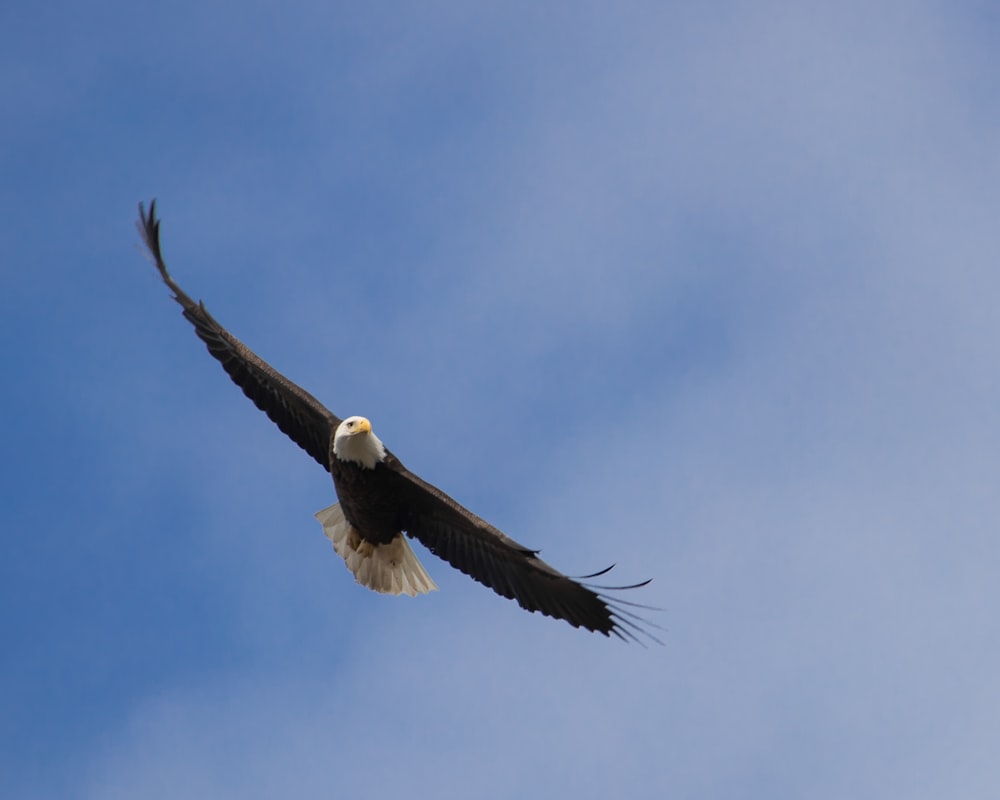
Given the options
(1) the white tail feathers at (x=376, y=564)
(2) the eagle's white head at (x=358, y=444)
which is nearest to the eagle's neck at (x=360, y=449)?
(2) the eagle's white head at (x=358, y=444)

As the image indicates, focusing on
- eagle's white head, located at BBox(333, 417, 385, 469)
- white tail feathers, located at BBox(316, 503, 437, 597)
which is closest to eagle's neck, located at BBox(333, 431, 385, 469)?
eagle's white head, located at BBox(333, 417, 385, 469)

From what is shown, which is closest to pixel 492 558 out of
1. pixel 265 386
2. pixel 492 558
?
pixel 492 558

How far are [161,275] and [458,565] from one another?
321 centimetres

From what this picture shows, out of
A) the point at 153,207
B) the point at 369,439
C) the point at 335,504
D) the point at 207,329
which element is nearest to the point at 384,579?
the point at 335,504

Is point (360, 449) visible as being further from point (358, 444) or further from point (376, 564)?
point (376, 564)

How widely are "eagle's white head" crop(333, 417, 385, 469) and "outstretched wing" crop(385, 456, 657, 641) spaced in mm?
141

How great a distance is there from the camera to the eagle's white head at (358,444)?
12.6 metres

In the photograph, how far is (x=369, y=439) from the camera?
12.6 metres

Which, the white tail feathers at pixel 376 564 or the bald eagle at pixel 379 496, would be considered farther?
the white tail feathers at pixel 376 564

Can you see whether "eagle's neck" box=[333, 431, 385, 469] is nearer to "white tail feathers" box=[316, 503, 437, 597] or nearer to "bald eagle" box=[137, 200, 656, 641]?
"bald eagle" box=[137, 200, 656, 641]

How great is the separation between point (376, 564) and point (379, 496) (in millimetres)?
1135

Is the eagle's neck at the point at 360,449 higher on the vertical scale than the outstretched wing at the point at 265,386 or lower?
lower

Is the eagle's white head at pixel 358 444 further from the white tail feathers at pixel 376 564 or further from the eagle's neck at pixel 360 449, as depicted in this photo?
the white tail feathers at pixel 376 564

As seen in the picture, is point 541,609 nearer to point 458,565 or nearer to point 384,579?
point 458,565
